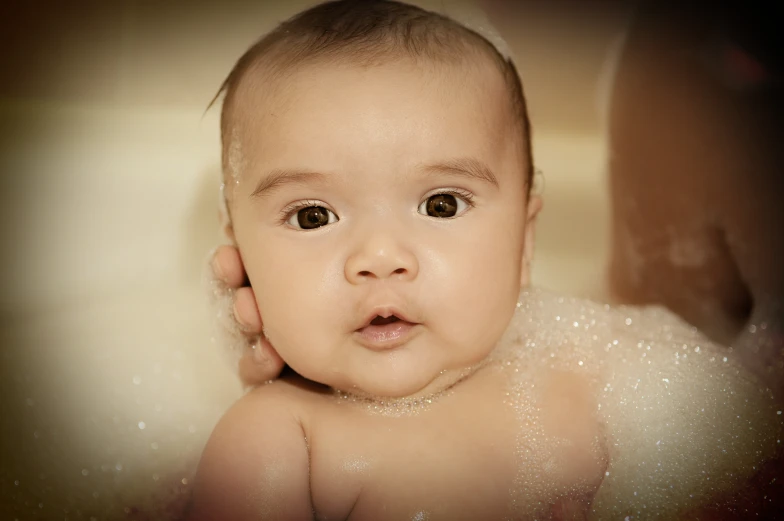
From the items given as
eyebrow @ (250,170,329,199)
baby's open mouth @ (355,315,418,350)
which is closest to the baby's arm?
baby's open mouth @ (355,315,418,350)

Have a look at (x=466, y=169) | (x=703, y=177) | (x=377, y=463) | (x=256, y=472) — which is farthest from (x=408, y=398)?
(x=703, y=177)

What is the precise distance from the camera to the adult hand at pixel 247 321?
98 cm

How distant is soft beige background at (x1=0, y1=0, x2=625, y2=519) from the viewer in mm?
1092

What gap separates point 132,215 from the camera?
4.93ft

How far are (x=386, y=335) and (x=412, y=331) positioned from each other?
32 millimetres

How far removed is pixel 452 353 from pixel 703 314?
2.53 ft

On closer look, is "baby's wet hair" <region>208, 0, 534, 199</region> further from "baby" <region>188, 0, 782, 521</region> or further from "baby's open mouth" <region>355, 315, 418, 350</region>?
"baby's open mouth" <region>355, 315, 418, 350</region>

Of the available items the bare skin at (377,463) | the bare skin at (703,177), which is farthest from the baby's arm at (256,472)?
the bare skin at (703,177)

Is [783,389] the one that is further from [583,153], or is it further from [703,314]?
A: [583,153]

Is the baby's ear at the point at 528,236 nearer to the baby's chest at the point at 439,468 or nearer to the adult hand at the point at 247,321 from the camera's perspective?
the baby's chest at the point at 439,468

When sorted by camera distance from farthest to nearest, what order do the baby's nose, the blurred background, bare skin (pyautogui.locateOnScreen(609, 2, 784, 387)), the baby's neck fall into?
1. bare skin (pyautogui.locateOnScreen(609, 2, 784, 387))
2. the blurred background
3. the baby's neck
4. the baby's nose

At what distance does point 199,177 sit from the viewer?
1453mm

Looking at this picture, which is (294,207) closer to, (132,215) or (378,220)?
(378,220)

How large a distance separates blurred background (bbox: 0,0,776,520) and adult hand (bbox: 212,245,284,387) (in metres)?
0.25
